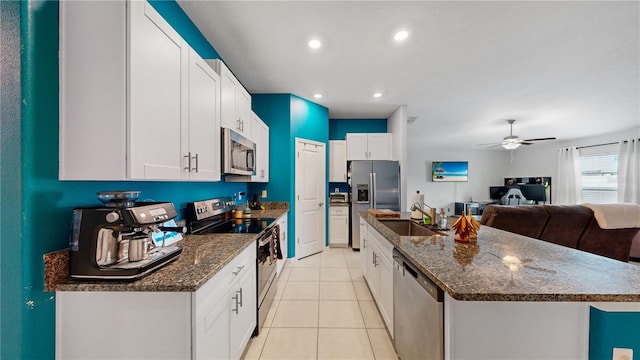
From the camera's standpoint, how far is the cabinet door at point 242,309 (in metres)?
1.42

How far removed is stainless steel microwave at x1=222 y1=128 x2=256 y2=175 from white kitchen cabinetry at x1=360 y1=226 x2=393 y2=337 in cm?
146

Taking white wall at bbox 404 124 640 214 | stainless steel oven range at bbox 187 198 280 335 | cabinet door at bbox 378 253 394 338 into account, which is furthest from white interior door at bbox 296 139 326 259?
white wall at bbox 404 124 640 214

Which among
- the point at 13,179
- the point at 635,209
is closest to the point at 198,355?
the point at 13,179

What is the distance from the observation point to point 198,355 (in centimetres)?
103

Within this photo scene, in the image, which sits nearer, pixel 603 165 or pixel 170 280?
pixel 170 280

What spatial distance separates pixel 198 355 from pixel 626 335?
68.2 inches

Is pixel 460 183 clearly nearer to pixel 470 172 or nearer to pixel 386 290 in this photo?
pixel 470 172

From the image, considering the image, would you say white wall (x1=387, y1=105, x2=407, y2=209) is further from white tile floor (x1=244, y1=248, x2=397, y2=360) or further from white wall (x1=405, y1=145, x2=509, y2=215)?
white wall (x1=405, y1=145, x2=509, y2=215)

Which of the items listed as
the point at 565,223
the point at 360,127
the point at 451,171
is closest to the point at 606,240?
the point at 565,223

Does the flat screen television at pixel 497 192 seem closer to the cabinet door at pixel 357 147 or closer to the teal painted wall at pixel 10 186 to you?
the cabinet door at pixel 357 147

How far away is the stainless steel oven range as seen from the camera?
6.34 feet

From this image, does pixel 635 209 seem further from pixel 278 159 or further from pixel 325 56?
pixel 278 159

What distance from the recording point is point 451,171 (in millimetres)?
8531

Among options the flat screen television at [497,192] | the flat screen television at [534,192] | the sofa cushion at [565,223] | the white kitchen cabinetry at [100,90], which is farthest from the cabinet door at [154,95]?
the flat screen television at [497,192]
